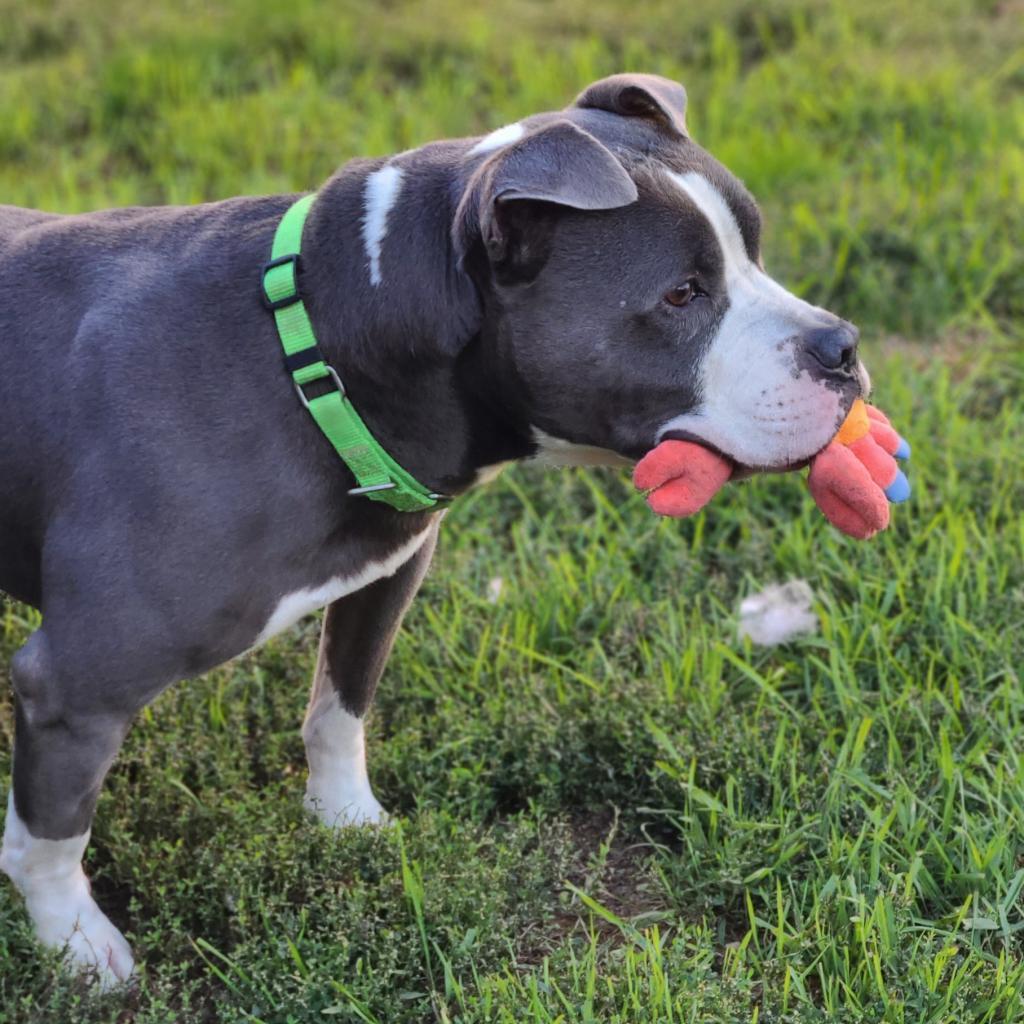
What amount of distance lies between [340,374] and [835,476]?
2.76 feet

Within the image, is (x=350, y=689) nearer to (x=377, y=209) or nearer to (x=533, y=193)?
(x=377, y=209)

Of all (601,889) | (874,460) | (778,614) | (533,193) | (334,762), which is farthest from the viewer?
(778,614)

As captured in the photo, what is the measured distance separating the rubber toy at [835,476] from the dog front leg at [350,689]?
60 centimetres

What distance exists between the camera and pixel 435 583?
352 cm

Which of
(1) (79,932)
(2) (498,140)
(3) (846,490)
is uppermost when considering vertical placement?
(2) (498,140)

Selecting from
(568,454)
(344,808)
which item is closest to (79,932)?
(344,808)

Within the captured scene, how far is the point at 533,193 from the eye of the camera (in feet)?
7.07

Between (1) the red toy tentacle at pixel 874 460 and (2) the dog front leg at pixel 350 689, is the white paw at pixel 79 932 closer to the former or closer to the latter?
(2) the dog front leg at pixel 350 689

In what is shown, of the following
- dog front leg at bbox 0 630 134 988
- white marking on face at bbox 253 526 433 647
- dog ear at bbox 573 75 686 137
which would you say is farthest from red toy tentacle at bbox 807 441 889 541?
dog front leg at bbox 0 630 134 988

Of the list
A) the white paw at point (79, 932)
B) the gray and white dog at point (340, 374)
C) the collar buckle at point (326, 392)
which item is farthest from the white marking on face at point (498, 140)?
the white paw at point (79, 932)

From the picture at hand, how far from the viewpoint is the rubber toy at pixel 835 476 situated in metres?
2.37

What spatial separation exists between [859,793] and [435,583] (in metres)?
1.14

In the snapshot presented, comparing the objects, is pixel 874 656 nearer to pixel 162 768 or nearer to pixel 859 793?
pixel 859 793

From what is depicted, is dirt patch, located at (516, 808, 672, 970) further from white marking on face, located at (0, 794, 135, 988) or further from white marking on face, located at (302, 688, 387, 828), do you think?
white marking on face, located at (0, 794, 135, 988)
